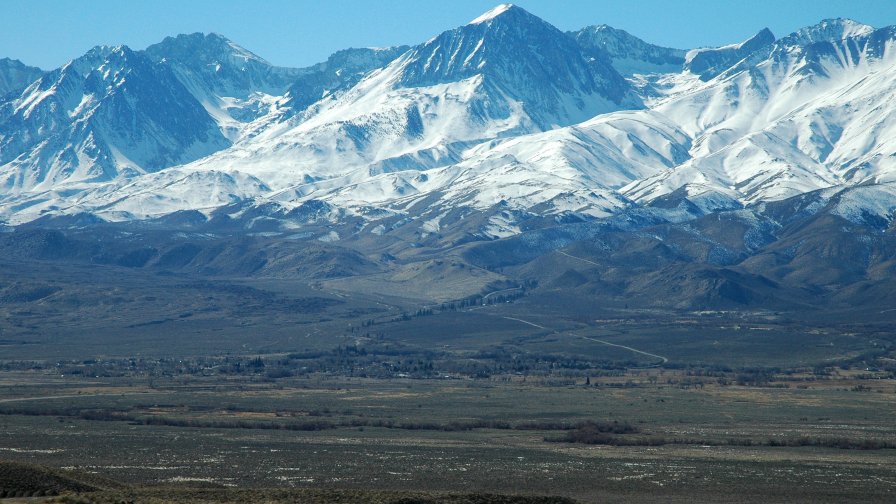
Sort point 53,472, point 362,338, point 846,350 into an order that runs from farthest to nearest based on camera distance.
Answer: point 362,338
point 846,350
point 53,472

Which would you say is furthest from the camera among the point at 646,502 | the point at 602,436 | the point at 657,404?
the point at 657,404

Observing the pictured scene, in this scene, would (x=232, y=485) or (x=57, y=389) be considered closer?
(x=232, y=485)

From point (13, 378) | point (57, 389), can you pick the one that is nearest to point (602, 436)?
point (57, 389)

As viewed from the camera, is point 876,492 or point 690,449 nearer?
point 876,492

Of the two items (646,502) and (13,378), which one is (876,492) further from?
(13,378)

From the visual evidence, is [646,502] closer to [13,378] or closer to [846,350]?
[13,378]

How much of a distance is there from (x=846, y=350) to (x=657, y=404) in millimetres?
65656

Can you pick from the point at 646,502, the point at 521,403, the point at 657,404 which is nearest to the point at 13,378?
the point at 521,403

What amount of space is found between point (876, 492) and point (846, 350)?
109586mm

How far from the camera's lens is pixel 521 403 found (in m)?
114

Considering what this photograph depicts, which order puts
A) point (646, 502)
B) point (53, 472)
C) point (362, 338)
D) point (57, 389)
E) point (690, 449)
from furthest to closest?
point (362, 338) < point (57, 389) < point (690, 449) < point (646, 502) < point (53, 472)

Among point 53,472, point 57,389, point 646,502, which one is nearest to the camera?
point 53,472

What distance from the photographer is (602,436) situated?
87.9 metres

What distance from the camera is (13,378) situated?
445 feet
